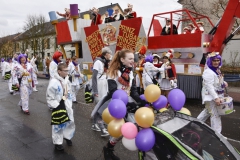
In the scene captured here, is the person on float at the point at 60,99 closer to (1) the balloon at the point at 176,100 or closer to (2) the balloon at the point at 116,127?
(2) the balloon at the point at 116,127

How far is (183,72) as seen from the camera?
7.04 metres

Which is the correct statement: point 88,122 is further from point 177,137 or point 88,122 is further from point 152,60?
point 177,137

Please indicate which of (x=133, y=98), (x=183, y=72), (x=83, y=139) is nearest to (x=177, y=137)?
(x=133, y=98)

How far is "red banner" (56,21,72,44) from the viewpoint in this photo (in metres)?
9.86

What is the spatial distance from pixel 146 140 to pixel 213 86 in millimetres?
2318

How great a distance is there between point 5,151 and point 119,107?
8.61ft

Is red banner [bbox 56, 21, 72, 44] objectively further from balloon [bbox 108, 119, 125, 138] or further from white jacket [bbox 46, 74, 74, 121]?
balloon [bbox 108, 119, 125, 138]

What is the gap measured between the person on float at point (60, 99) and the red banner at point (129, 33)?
3.97 m

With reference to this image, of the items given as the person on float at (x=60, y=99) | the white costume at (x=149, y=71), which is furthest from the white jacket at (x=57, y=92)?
the white costume at (x=149, y=71)

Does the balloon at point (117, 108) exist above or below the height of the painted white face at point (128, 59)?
below

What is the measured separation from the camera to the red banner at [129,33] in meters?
7.52

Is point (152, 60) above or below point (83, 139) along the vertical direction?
above

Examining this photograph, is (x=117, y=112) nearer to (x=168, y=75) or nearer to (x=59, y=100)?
(x=59, y=100)

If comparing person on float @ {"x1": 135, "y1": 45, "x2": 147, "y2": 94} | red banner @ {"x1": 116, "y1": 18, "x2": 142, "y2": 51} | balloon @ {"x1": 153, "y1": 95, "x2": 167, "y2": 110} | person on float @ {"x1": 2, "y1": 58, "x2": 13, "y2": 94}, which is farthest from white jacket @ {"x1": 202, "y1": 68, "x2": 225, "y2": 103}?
person on float @ {"x1": 2, "y1": 58, "x2": 13, "y2": 94}
